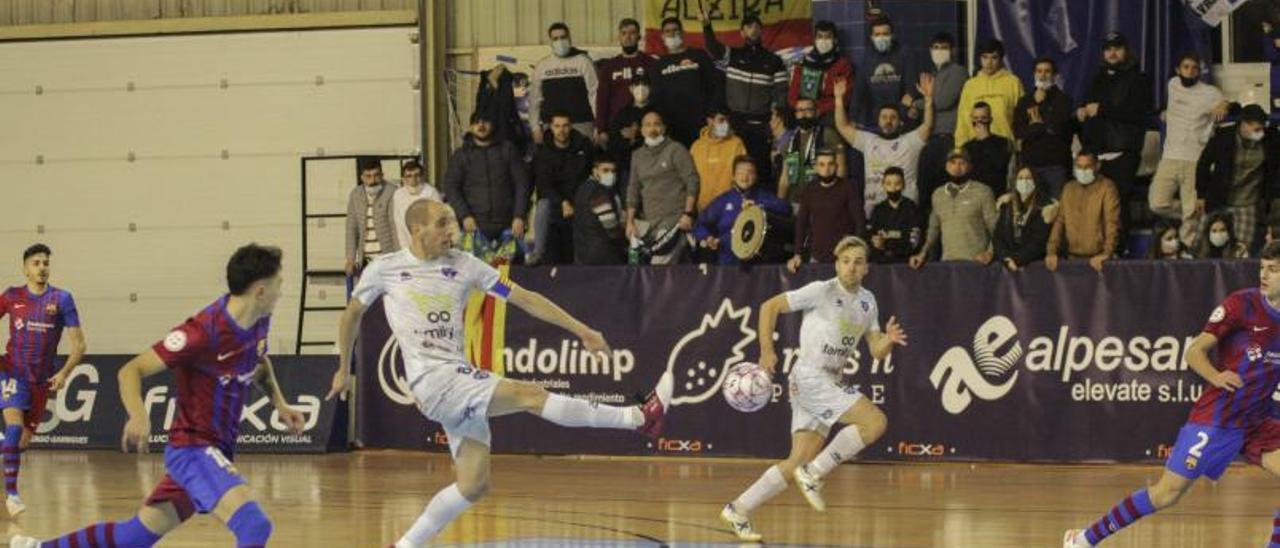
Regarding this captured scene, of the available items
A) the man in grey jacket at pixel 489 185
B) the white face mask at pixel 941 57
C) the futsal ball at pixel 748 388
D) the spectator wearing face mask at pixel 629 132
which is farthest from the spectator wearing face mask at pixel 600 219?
the futsal ball at pixel 748 388

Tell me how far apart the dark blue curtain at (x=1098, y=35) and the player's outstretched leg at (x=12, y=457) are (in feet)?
42.3

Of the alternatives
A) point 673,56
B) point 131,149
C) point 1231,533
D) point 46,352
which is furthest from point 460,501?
point 131,149

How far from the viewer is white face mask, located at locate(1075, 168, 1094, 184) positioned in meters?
22.9

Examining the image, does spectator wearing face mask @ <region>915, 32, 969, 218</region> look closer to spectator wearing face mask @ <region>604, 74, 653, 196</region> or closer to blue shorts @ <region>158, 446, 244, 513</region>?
spectator wearing face mask @ <region>604, 74, 653, 196</region>

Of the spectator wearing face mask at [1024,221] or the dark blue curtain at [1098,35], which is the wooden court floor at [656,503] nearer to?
the spectator wearing face mask at [1024,221]

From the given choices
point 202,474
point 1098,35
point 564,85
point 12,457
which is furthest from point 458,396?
point 1098,35

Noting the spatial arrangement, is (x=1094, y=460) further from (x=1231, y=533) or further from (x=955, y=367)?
(x=1231, y=533)

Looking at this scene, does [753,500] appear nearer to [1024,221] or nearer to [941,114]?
[1024,221]

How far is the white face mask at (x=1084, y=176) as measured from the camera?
22922mm

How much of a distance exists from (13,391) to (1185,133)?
Answer: 13.1 meters

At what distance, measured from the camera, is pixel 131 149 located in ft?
103

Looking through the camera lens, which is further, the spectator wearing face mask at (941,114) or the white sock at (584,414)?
the spectator wearing face mask at (941,114)

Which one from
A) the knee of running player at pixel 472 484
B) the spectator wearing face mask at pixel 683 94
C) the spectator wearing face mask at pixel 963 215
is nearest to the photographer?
the knee of running player at pixel 472 484

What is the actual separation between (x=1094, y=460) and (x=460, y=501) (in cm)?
1125
